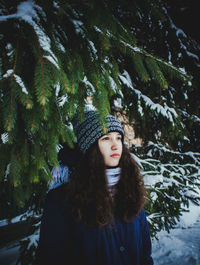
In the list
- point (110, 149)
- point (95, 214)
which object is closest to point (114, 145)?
point (110, 149)

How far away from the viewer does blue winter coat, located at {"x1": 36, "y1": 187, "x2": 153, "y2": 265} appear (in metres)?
1.16

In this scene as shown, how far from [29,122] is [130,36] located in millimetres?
967

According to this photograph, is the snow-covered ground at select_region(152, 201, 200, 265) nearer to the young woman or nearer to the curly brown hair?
the young woman

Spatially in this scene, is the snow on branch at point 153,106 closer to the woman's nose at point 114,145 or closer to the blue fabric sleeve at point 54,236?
the woman's nose at point 114,145

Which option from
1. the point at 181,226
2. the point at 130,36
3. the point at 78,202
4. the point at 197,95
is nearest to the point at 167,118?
the point at 197,95

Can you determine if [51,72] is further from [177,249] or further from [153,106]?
[177,249]

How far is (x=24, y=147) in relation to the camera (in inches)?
49.8

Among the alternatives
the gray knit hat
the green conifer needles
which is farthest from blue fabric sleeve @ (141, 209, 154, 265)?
the green conifer needles

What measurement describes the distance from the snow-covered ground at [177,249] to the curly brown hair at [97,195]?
242 centimetres

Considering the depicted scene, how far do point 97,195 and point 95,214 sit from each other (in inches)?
6.2

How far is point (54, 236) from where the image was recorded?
117cm

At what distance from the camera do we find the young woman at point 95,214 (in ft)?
3.96

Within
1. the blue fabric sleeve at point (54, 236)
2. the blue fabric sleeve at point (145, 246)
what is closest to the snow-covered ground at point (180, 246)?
the blue fabric sleeve at point (145, 246)

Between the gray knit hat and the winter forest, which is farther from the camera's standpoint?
the gray knit hat
